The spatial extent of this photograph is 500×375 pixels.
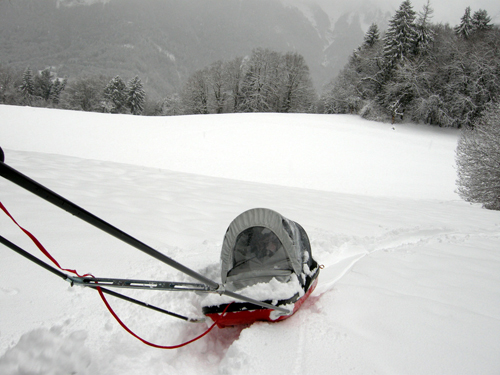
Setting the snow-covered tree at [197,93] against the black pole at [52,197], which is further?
the snow-covered tree at [197,93]

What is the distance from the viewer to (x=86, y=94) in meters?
46.6

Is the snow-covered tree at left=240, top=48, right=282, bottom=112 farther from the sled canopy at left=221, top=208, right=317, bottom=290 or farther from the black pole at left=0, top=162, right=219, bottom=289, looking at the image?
the black pole at left=0, top=162, right=219, bottom=289

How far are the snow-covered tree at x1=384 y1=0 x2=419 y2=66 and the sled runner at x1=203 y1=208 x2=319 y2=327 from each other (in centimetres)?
2941

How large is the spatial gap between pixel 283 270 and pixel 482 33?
36.1 meters

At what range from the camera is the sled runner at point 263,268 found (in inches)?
84.0

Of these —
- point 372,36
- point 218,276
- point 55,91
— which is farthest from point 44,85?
point 218,276

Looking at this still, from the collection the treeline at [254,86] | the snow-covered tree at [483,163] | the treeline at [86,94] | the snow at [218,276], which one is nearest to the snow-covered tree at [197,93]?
the treeline at [254,86]

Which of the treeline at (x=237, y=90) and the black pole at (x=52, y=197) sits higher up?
the treeline at (x=237, y=90)

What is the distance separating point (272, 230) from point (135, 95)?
5042cm

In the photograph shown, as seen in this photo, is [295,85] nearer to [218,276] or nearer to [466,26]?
[466,26]

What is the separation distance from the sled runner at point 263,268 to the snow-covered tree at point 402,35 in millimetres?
29406

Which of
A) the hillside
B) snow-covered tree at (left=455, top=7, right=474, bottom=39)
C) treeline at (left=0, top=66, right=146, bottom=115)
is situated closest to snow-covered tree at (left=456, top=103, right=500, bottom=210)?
snow-covered tree at (left=455, top=7, right=474, bottom=39)

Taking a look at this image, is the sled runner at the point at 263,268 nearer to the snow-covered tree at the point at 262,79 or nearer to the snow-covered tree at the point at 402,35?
the snow-covered tree at the point at 402,35

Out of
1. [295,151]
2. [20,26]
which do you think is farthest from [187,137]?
[20,26]
